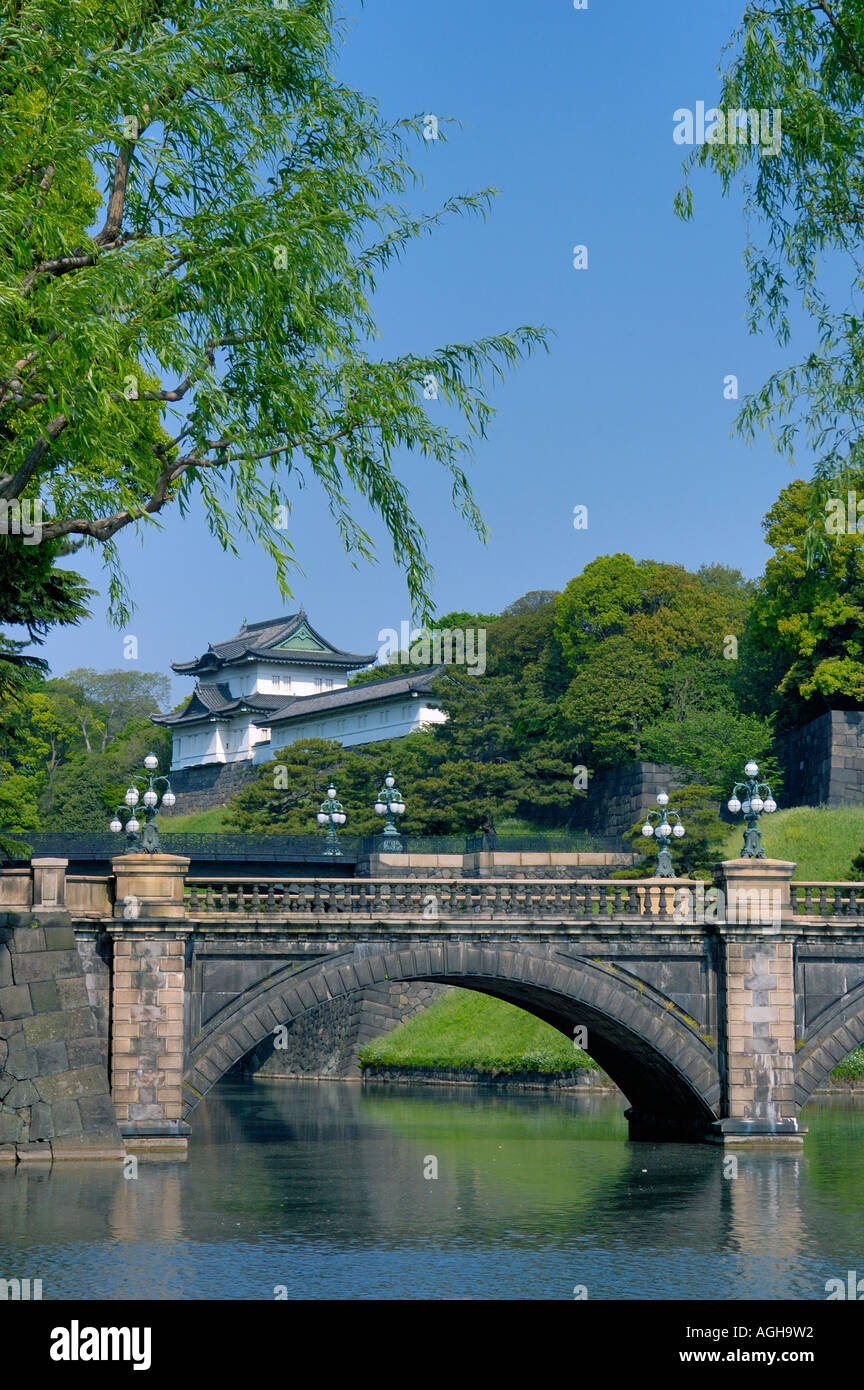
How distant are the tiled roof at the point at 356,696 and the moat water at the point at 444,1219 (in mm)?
45614

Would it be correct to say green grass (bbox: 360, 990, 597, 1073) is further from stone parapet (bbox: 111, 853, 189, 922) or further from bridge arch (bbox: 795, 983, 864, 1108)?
stone parapet (bbox: 111, 853, 189, 922)

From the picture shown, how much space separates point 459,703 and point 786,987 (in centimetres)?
4340

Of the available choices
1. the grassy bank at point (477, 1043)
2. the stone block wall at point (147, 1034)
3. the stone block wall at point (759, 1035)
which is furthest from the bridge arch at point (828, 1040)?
the grassy bank at point (477, 1043)

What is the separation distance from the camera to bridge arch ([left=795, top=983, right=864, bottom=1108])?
3350 centimetres

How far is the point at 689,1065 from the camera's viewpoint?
3356cm

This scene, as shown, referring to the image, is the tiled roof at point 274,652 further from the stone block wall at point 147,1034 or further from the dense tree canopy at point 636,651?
the stone block wall at point 147,1034

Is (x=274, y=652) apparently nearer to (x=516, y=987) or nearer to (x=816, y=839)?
(x=816, y=839)

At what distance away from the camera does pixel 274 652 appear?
10294 centimetres

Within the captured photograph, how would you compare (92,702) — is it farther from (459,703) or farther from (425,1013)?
(425,1013)

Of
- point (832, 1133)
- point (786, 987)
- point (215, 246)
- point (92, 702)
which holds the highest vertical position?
point (92, 702)

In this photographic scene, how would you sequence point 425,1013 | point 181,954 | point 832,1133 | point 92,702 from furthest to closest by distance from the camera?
point 92,702 → point 425,1013 → point 832,1133 → point 181,954

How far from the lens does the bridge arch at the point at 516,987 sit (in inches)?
1268

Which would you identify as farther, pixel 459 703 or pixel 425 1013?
pixel 459 703
